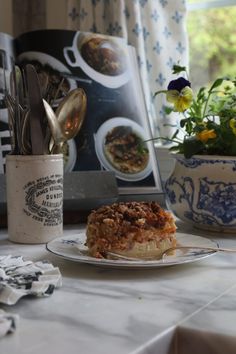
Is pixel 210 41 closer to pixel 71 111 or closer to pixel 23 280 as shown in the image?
pixel 71 111

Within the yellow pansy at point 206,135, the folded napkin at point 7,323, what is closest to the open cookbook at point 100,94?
the yellow pansy at point 206,135

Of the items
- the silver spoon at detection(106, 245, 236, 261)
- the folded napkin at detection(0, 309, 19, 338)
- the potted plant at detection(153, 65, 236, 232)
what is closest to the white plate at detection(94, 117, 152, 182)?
the potted plant at detection(153, 65, 236, 232)

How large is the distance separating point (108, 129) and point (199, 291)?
24.9 inches

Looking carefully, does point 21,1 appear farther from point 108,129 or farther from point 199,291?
point 199,291

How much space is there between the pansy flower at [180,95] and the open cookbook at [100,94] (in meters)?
0.20

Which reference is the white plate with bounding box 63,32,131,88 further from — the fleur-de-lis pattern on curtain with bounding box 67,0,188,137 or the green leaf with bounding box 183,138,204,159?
the green leaf with bounding box 183,138,204,159

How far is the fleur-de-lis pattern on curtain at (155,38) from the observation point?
1.37 metres

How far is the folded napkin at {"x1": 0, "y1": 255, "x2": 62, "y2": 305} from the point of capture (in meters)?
0.56

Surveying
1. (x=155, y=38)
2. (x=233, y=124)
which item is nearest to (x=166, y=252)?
(x=233, y=124)

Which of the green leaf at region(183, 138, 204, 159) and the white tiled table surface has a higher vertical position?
the green leaf at region(183, 138, 204, 159)

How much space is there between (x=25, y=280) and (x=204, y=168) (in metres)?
0.46

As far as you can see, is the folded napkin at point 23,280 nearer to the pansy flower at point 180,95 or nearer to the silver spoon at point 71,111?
the silver spoon at point 71,111

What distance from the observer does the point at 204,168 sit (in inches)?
37.7

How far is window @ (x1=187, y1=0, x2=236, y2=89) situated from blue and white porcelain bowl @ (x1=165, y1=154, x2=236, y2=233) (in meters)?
0.67
